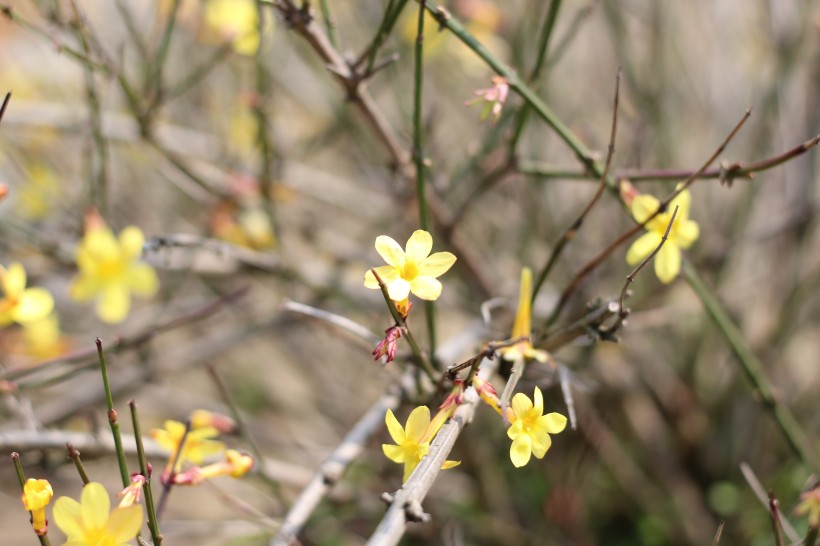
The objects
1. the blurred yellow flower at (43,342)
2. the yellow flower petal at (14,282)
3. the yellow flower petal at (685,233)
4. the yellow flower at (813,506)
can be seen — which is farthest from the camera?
the blurred yellow flower at (43,342)

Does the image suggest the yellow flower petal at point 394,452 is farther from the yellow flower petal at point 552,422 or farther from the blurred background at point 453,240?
the blurred background at point 453,240

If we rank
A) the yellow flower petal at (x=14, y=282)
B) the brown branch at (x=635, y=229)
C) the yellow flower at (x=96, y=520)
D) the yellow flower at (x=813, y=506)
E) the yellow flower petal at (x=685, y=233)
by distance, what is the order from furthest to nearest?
1. the yellow flower petal at (x=14, y=282)
2. the yellow flower petal at (x=685, y=233)
3. the brown branch at (x=635, y=229)
4. the yellow flower at (x=813, y=506)
5. the yellow flower at (x=96, y=520)

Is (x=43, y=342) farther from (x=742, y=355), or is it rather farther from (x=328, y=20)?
(x=742, y=355)

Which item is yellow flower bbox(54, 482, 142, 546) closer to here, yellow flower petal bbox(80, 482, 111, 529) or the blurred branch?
yellow flower petal bbox(80, 482, 111, 529)

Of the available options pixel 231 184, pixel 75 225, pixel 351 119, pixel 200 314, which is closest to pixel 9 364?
pixel 75 225

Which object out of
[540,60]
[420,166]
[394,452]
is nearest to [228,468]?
[394,452]

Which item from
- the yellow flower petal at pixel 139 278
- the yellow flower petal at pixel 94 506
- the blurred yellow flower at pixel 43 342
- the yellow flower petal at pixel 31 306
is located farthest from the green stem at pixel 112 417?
the blurred yellow flower at pixel 43 342
